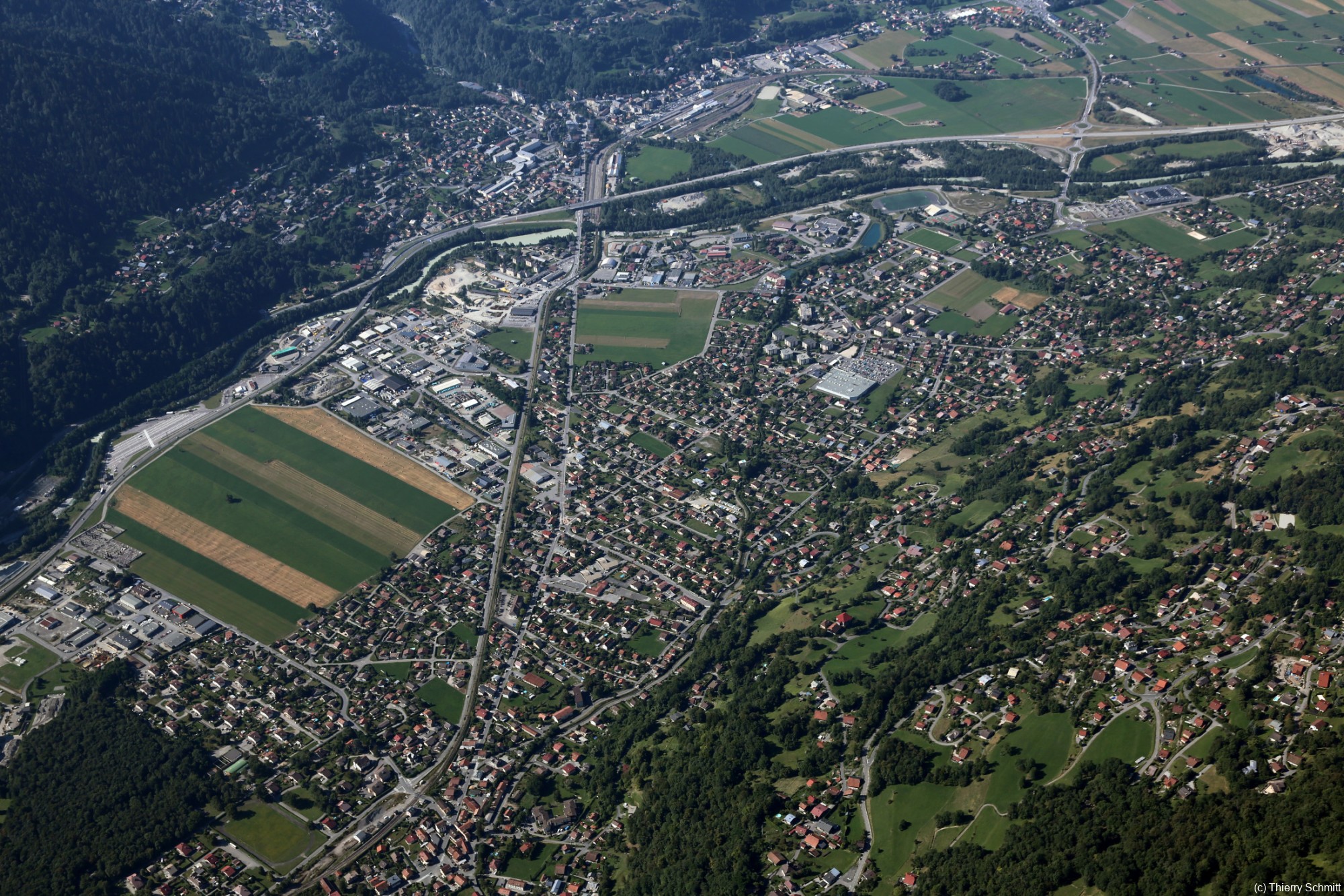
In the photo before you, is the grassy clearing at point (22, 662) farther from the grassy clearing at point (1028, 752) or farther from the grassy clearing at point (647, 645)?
the grassy clearing at point (1028, 752)

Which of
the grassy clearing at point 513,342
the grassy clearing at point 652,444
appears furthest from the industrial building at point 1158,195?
the grassy clearing at point 513,342

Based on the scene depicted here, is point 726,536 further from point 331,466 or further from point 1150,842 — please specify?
point 1150,842

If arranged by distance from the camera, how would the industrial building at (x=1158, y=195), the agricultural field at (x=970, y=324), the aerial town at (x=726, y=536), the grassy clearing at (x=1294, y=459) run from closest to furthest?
the aerial town at (x=726, y=536) < the grassy clearing at (x=1294, y=459) < the agricultural field at (x=970, y=324) < the industrial building at (x=1158, y=195)

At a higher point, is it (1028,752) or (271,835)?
(1028,752)

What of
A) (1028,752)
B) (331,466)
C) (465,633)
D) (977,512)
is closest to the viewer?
(1028,752)

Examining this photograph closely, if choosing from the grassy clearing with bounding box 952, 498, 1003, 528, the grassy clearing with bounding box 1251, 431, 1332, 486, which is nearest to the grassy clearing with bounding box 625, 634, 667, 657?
the grassy clearing with bounding box 952, 498, 1003, 528

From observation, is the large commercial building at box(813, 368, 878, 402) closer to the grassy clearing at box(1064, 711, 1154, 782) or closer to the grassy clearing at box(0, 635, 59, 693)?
the grassy clearing at box(1064, 711, 1154, 782)

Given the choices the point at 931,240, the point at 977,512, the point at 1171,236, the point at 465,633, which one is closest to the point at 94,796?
the point at 465,633
